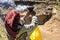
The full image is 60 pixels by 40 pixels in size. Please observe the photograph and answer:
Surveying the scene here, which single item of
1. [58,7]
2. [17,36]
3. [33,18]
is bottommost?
[58,7]

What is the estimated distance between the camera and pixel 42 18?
909 cm

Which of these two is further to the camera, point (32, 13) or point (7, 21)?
point (32, 13)

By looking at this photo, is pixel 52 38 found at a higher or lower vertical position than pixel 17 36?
lower

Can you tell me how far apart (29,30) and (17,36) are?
8.0 inches

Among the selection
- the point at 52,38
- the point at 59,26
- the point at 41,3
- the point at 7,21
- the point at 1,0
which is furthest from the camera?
the point at 41,3

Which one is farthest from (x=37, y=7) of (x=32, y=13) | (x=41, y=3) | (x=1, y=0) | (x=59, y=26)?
(x=32, y=13)

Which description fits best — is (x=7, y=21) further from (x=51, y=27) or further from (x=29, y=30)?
(x=51, y=27)

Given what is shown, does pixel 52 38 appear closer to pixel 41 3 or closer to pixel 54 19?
pixel 54 19

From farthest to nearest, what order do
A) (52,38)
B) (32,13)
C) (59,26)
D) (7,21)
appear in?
(59,26) < (52,38) < (32,13) < (7,21)

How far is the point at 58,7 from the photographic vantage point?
10.2 m

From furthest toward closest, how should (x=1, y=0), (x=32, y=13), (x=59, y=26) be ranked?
(x=1, y=0)
(x=59, y=26)
(x=32, y=13)

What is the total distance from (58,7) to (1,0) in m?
2.55

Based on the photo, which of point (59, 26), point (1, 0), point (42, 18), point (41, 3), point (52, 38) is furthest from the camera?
point (41, 3)

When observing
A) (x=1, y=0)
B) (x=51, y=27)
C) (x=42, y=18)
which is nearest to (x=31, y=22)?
(x=51, y=27)
